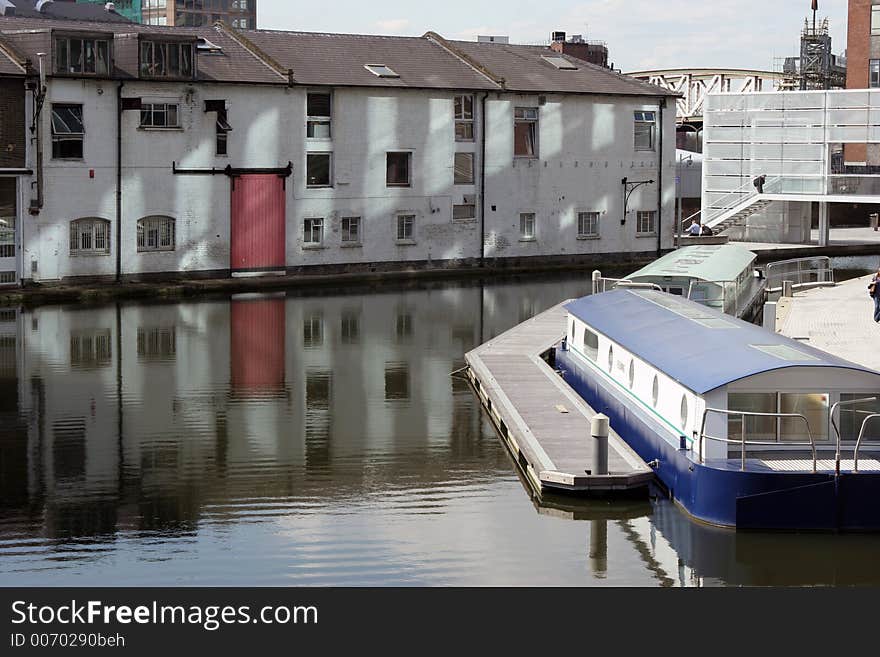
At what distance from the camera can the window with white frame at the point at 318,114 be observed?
5694 cm

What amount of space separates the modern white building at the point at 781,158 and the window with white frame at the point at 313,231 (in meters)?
23.2

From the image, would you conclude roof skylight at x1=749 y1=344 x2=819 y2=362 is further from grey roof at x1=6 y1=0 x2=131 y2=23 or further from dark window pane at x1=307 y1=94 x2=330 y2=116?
grey roof at x1=6 y1=0 x2=131 y2=23

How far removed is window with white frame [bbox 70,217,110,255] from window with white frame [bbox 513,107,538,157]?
18336mm

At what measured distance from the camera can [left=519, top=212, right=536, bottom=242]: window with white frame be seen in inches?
2482

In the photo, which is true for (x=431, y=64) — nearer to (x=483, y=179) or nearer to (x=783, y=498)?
(x=483, y=179)

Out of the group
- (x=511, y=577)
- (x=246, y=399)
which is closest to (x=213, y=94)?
(x=246, y=399)

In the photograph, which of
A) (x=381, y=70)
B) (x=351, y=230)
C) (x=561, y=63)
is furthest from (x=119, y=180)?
(x=561, y=63)

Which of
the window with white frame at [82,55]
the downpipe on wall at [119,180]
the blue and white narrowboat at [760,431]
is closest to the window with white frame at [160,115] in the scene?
the downpipe on wall at [119,180]

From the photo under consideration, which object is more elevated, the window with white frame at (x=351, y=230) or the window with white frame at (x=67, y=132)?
the window with white frame at (x=67, y=132)

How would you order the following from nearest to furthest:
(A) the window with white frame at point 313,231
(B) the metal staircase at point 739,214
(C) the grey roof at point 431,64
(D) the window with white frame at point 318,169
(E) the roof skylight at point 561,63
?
(A) the window with white frame at point 313,231
(D) the window with white frame at point 318,169
(C) the grey roof at point 431,64
(E) the roof skylight at point 561,63
(B) the metal staircase at point 739,214

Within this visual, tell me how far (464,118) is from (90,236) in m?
16.8

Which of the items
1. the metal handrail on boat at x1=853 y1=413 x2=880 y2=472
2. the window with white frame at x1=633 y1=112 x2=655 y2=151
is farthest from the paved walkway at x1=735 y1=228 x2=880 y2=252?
the metal handrail on boat at x1=853 y1=413 x2=880 y2=472

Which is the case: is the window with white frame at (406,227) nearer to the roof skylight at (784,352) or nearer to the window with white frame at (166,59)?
the window with white frame at (166,59)

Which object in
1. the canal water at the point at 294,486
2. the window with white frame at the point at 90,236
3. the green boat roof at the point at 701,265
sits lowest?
the canal water at the point at 294,486
